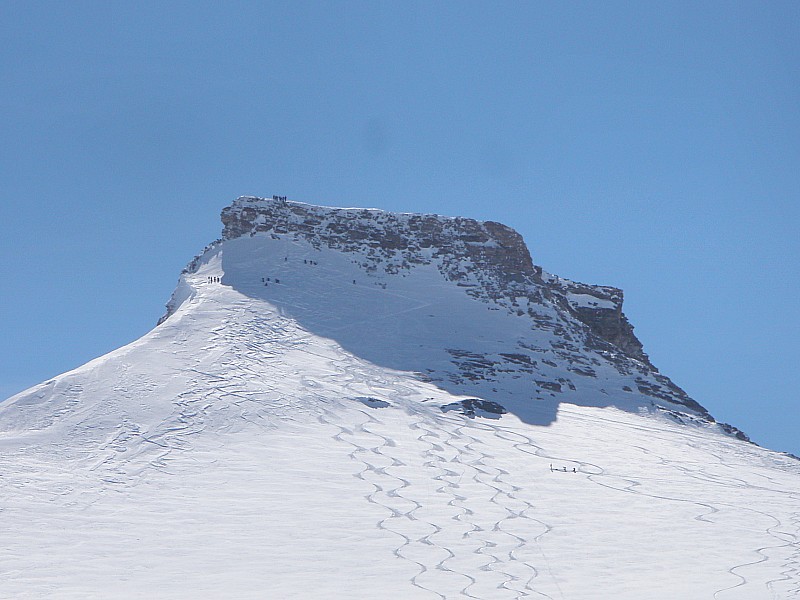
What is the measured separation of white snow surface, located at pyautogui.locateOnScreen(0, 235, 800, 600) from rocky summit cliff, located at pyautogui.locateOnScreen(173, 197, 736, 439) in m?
0.23

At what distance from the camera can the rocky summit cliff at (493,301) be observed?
108ft

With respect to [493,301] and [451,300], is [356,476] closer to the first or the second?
[451,300]

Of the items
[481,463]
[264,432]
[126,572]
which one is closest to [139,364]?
[264,432]

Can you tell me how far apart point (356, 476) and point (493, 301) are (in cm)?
1649

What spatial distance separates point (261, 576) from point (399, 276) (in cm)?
2333

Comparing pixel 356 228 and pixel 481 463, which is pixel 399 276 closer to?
pixel 356 228

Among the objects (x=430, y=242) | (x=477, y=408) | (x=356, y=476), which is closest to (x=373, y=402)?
(x=477, y=408)

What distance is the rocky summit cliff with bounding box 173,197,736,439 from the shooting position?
32844 millimetres

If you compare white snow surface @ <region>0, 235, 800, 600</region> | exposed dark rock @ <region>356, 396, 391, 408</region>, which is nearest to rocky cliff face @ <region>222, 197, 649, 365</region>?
white snow surface @ <region>0, 235, 800, 600</region>

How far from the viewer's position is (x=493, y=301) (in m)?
37.8

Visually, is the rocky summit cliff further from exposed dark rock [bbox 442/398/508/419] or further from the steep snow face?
exposed dark rock [bbox 442/398/508/419]

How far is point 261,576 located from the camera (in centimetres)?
1647

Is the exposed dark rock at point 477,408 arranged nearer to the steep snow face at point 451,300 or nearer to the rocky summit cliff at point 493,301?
the rocky summit cliff at point 493,301

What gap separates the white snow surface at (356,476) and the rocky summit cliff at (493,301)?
225mm
